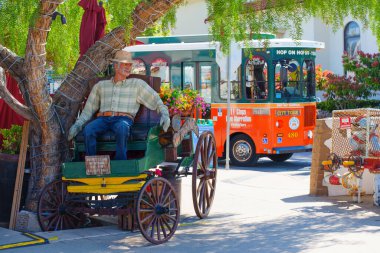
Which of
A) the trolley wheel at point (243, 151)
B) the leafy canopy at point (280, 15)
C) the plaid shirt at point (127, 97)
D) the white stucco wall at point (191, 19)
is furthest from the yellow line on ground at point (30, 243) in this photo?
the white stucco wall at point (191, 19)

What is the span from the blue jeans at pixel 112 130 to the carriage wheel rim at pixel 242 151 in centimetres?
854

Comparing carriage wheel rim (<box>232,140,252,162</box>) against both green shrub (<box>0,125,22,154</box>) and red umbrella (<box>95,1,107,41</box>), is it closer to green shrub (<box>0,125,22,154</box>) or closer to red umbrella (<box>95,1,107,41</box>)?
red umbrella (<box>95,1,107,41</box>)

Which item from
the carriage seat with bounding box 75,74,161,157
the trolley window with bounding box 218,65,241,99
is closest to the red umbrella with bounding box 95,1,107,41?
the carriage seat with bounding box 75,74,161,157

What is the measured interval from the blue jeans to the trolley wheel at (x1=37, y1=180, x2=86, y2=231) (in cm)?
69

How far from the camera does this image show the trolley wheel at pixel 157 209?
8.16m

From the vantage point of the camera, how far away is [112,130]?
8.73m

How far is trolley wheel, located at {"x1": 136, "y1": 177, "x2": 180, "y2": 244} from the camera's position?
8164 mm

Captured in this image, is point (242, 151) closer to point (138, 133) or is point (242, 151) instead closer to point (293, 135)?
point (293, 135)

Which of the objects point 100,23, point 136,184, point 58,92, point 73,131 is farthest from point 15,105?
point 136,184

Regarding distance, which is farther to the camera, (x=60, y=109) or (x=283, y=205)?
(x=283, y=205)

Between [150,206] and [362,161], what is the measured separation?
3.70m

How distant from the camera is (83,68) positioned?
32.0 feet

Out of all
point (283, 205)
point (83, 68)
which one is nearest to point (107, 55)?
point (83, 68)

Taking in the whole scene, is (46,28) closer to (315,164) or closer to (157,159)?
(157,159)
